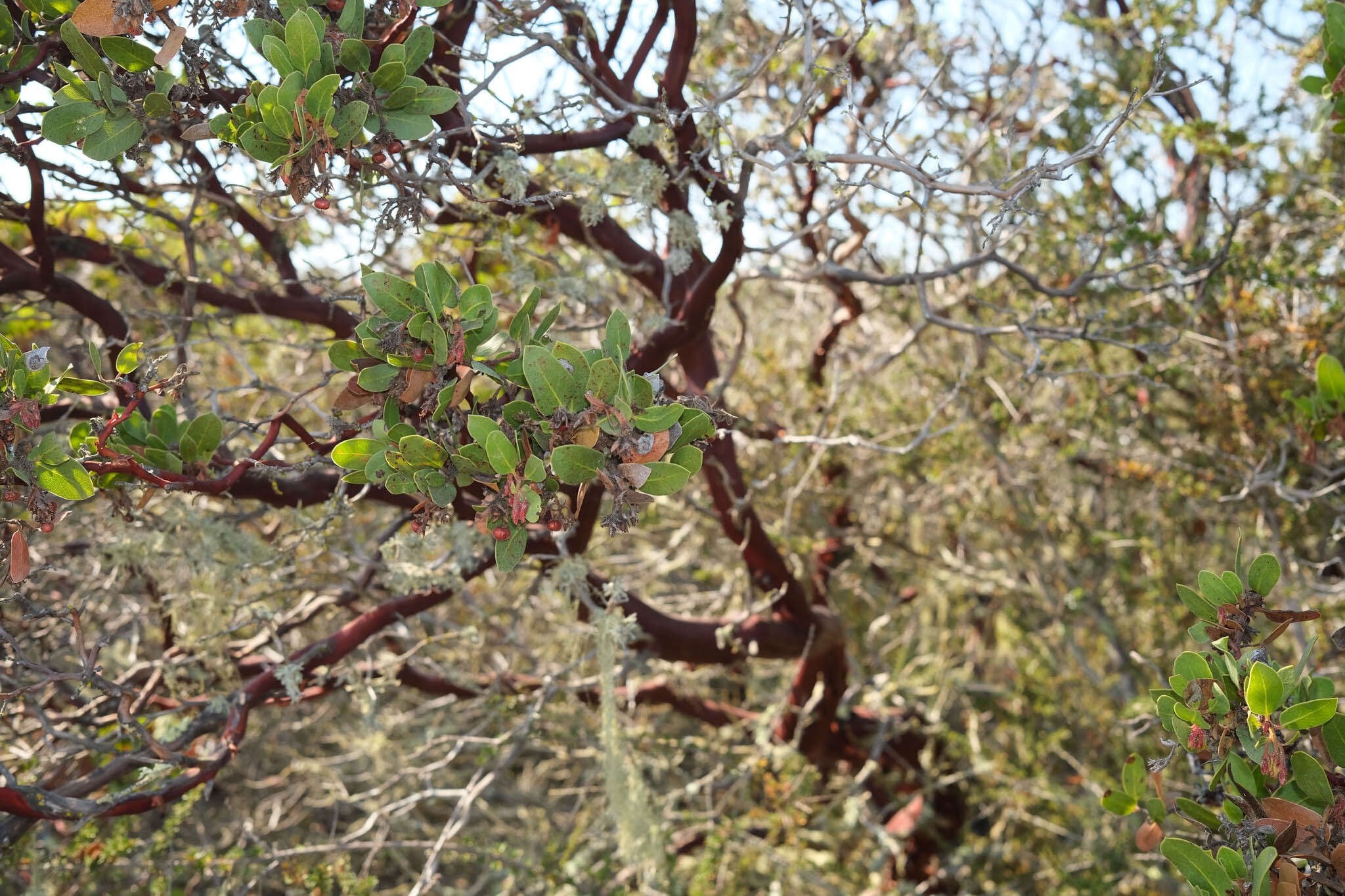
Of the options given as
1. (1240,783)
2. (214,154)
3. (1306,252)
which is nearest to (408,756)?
(214,154)

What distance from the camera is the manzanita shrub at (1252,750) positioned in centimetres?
120

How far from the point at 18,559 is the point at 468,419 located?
709mm

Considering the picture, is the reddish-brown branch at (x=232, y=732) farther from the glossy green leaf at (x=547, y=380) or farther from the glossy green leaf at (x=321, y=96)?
the glossy green leaf at (x=321, y=96)

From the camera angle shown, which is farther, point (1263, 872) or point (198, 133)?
point (198, 133)

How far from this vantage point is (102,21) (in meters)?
1.24

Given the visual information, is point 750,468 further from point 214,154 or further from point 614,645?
point 214,154

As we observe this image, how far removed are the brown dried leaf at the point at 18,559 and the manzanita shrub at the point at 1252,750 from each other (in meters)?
1.61

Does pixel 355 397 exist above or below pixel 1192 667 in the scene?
above

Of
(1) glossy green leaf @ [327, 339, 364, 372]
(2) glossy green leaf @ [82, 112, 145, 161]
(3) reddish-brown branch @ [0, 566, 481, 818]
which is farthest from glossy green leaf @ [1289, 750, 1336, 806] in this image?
(2) glossy green leaf @ [82, 112, 145, 161]

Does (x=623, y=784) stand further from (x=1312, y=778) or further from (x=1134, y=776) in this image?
(x=1312, y=778)

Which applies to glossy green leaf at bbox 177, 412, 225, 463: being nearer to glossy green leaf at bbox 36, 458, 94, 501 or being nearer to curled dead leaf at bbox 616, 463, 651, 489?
glossy green leaf at bbox 36, 458, 94, 501

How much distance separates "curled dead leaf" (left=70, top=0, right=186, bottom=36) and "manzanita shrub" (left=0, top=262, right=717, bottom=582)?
43 centimetres

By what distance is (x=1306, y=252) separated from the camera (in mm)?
2828

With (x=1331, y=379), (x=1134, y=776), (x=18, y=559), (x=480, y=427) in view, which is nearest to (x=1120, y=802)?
(x=1134, y=776)
